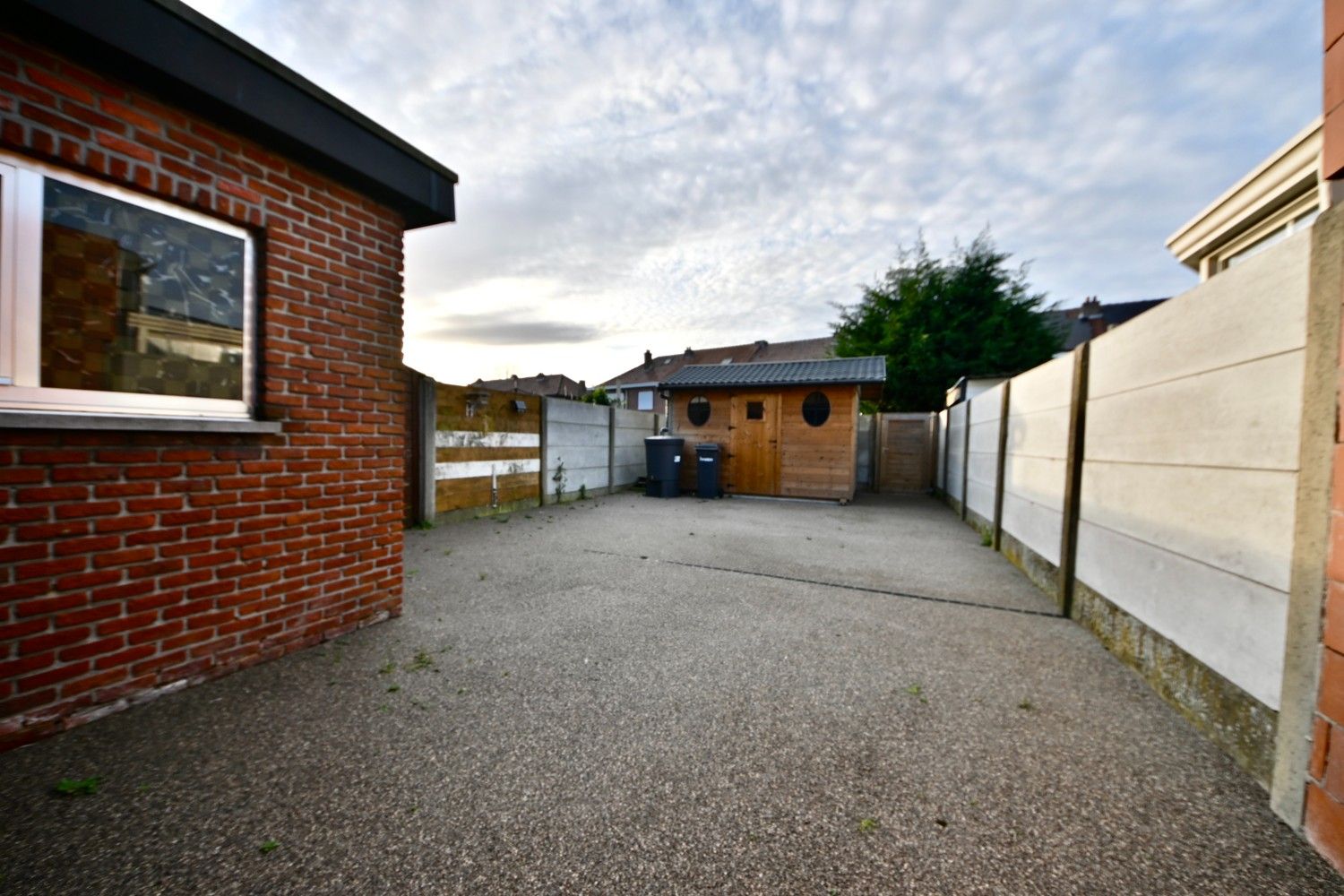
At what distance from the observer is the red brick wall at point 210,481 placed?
1863mm

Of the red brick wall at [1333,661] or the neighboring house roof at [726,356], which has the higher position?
the neighboring house roof at [726,356]

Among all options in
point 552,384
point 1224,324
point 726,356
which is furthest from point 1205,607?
point 552,384

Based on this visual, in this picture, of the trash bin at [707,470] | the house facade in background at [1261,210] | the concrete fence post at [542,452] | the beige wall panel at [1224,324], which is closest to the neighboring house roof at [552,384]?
the trash bin at [707,470]

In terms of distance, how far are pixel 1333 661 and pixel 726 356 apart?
36550mm

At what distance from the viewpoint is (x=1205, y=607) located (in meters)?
2.18

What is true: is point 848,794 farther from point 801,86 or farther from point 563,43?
point 801,86

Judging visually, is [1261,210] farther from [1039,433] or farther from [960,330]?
[960,330]

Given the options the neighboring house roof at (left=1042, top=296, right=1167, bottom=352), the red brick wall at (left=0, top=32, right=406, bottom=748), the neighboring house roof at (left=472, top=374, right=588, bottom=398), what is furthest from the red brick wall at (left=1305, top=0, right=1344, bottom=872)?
the neighboring house roof at (left=472, top=374, right=588, bottom=398)

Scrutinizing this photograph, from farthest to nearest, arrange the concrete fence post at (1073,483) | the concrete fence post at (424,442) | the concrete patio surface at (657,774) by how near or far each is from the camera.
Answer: the concrete fence post at (424,442) < the concrete fence post at (1073,483) < the concrete patio surface at (657,774)

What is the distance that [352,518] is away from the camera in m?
3.04

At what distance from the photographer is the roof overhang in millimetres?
4105

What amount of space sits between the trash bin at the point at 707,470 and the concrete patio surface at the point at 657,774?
7.34 metres

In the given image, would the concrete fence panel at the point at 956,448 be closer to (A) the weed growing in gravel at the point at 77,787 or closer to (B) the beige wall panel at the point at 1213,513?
(B) the beige wall panel at the point at 1213,513

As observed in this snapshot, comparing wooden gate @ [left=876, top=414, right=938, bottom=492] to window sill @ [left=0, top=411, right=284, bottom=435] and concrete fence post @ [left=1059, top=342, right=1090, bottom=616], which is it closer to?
concrete fence post @ [left=1059, top=342, right=1090, bottom=616]
